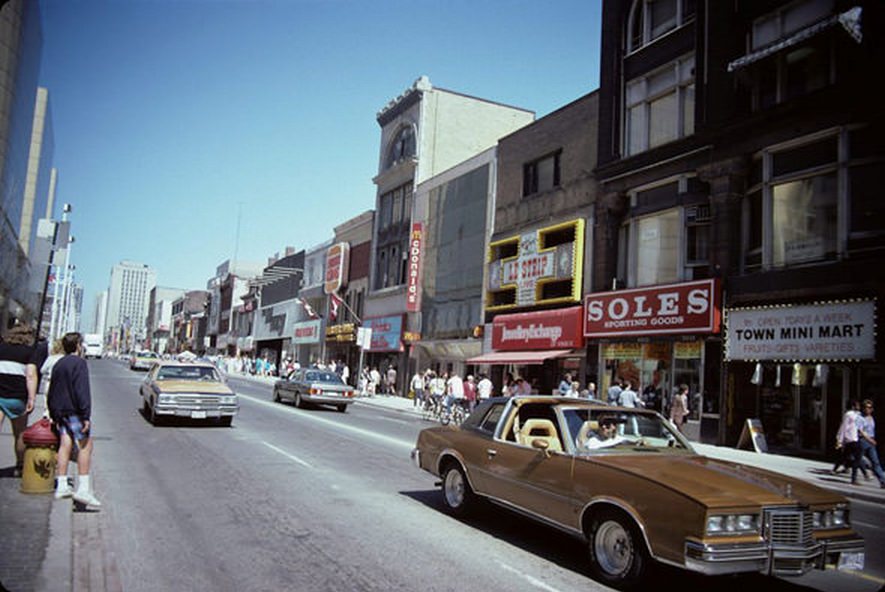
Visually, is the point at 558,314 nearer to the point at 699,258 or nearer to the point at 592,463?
the point at 699,258

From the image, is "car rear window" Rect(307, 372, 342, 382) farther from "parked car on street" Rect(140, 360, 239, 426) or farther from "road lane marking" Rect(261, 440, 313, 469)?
"road lane marking" Rect(261, 440, 313, 469)

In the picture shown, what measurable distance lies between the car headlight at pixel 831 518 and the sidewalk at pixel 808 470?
8227 mm

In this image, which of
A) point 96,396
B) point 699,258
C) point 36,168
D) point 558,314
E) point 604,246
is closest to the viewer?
point 699,258

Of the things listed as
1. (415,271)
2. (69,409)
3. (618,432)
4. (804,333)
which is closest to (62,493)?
(69,409)

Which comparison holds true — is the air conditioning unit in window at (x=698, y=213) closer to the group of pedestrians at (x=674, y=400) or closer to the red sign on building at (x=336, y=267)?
the group of pedestrians at (x=674, y=400)

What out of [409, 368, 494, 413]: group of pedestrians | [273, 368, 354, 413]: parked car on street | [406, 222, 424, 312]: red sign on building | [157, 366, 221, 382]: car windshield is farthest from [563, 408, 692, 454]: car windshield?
[406, 222, 424, 312]: red sign on building

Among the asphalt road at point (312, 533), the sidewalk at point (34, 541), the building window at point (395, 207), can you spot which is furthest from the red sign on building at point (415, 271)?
the sidewalk at point (34, 541)

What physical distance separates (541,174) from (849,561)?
27.6m

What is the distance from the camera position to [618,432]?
22.3 feet

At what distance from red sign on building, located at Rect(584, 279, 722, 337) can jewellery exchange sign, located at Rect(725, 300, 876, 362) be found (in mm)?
763

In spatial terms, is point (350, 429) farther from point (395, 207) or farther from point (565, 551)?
point (395, 207)

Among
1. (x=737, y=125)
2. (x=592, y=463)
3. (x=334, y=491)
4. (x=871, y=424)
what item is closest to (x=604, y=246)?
(x=737, y=125)

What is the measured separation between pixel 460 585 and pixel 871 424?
1229 cm

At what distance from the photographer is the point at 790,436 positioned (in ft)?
Answer: 61.6
